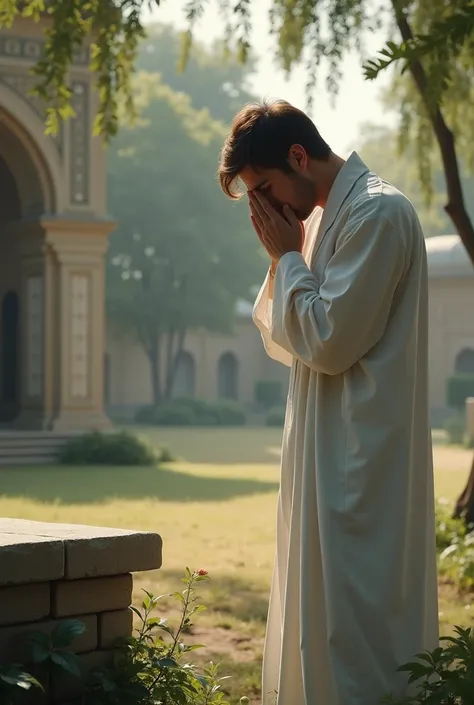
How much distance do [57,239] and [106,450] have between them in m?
3.51

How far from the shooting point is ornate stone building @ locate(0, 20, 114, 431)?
19.3 metres

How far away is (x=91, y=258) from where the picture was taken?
1994 centimetres

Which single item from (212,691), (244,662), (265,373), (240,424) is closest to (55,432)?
(244,662)

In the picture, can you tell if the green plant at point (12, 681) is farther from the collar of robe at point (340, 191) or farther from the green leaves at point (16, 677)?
the collar of robe at point (340, 191)

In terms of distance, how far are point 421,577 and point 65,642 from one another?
1.01 metres

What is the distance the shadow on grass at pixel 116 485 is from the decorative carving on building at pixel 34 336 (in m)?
2.65

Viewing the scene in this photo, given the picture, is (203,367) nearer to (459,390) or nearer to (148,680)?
(459,390)

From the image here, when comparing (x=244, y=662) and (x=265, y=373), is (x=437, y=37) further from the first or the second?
(x=265, y=373)

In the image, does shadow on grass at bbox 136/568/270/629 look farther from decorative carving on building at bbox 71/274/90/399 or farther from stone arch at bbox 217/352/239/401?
stone arch at bbox 217/352/239/401

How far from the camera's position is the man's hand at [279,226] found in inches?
133

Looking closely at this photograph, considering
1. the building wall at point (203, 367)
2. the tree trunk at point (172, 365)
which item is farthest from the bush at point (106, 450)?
the building wall at point (203, 367)

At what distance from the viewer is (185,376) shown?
4769 cm

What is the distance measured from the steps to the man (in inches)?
599

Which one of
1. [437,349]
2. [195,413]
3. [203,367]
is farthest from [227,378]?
[195,413]
